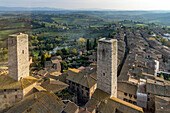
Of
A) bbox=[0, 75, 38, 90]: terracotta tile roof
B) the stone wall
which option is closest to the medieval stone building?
bbox=[0, 75, 38, 90]: terracotta tile roof

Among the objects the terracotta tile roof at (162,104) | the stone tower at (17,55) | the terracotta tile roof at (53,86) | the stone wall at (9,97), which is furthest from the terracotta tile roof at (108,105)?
the stone tower at (17,55)

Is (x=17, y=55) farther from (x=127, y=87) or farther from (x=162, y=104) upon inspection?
(x=162, y=104)

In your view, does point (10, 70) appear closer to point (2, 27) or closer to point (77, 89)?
point (77, 89)

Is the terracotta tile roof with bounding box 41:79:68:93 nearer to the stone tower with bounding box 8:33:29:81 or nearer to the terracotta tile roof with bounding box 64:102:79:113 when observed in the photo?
the stone tower with bounding box 8:33:29:81

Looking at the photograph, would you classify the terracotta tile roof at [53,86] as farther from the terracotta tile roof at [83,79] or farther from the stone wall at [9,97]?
the stone wall at [9,97]

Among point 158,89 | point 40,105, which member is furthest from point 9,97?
point 158,89

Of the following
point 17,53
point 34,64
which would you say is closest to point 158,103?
point 17,53
